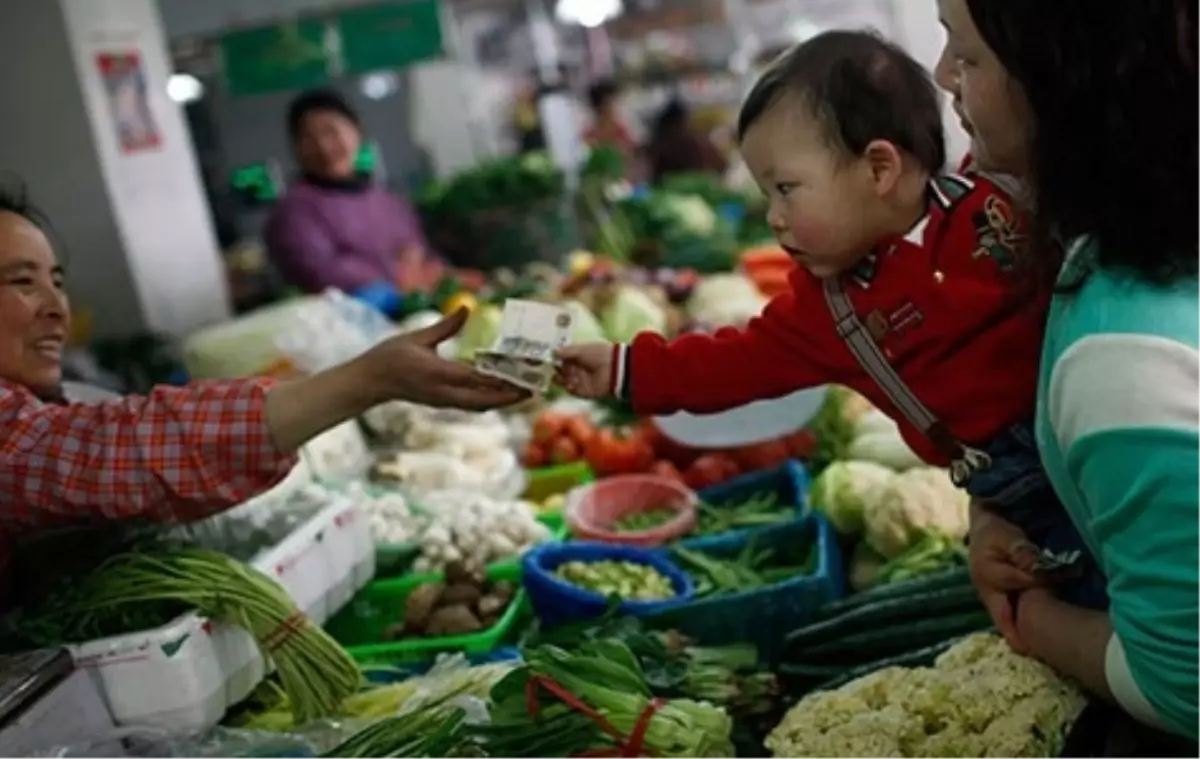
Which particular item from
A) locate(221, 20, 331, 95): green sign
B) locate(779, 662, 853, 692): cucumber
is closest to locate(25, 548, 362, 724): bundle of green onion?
locate(779, 662, 853, 692): cucumber

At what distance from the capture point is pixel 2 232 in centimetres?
237

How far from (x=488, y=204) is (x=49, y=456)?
16.2 ft

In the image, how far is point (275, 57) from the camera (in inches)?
305

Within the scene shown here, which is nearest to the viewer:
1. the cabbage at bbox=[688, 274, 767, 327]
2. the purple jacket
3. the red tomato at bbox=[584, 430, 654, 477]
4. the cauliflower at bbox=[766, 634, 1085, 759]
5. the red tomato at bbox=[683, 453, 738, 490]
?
the cauliflower at bbox=[766, 634, 1085, 759]

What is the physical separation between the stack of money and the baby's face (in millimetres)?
465

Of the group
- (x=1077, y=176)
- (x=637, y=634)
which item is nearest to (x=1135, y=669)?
(x=1077, y=176)

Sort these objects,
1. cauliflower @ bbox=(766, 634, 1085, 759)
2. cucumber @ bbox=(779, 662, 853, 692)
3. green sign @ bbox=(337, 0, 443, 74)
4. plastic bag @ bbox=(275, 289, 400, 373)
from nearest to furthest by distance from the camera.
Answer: cauliflower @ bbox=(766, 634, 1085, 759) → cucumber @ bbox=(779, 662, 853, 692) → plastic bag @ bbox=(275, 289, 400, 373) → green sign @ bbox=(337, 0, 443, 74)

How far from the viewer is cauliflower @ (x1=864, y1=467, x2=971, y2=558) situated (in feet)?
9.40

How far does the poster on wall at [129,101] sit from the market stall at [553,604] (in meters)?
1.29

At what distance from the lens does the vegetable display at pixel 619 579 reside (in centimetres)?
272

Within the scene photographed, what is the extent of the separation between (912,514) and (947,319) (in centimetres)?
97

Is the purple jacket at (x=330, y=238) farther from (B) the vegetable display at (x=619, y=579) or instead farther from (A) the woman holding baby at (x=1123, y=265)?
(A) the woman holding baby at (x=1123, y=265)

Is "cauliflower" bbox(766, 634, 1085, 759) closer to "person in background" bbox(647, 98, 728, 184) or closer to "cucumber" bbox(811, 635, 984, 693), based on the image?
"cucumber" bbox(811, 635, 984, 693)

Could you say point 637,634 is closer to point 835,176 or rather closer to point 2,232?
point 835,176
